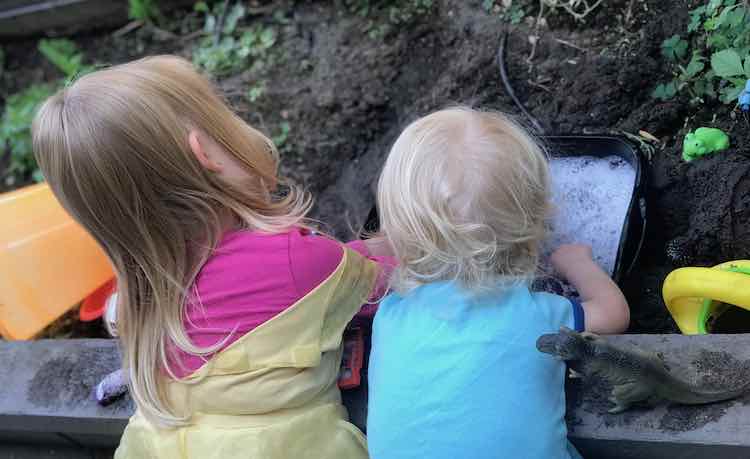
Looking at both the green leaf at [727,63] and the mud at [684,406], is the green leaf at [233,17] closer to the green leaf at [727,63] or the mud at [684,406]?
the green leaf at [727,63]

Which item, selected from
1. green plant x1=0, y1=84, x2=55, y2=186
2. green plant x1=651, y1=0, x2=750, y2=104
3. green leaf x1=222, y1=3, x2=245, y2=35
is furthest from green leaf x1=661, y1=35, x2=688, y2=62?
green plant x1=0, y1=84, x2=55, y2=186

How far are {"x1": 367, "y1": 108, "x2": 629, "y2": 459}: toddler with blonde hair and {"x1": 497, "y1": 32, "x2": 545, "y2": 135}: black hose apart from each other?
0.67m

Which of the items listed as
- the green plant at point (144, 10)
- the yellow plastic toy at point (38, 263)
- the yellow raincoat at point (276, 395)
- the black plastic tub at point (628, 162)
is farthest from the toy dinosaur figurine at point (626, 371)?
the green plant at point (144, 10)

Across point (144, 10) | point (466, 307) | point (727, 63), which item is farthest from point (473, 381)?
point (144, 10)

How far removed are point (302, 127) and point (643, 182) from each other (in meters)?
1.26

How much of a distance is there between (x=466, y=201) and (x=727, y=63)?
0.83 m

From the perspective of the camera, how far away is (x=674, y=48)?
2027 mm

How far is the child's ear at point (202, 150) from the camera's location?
1.54 meters

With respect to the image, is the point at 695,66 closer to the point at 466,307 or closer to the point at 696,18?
the point at 696,18

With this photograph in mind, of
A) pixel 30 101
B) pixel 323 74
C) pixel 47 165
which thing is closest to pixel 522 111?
pixel 323 74

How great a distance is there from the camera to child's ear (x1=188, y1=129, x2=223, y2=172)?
154 centimetres

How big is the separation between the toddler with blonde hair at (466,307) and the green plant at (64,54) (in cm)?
222

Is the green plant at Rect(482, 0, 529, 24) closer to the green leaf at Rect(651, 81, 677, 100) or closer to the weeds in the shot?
the green leaf at Rect(651, 81, 677, 100)

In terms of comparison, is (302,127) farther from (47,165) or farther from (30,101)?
(30,101)
